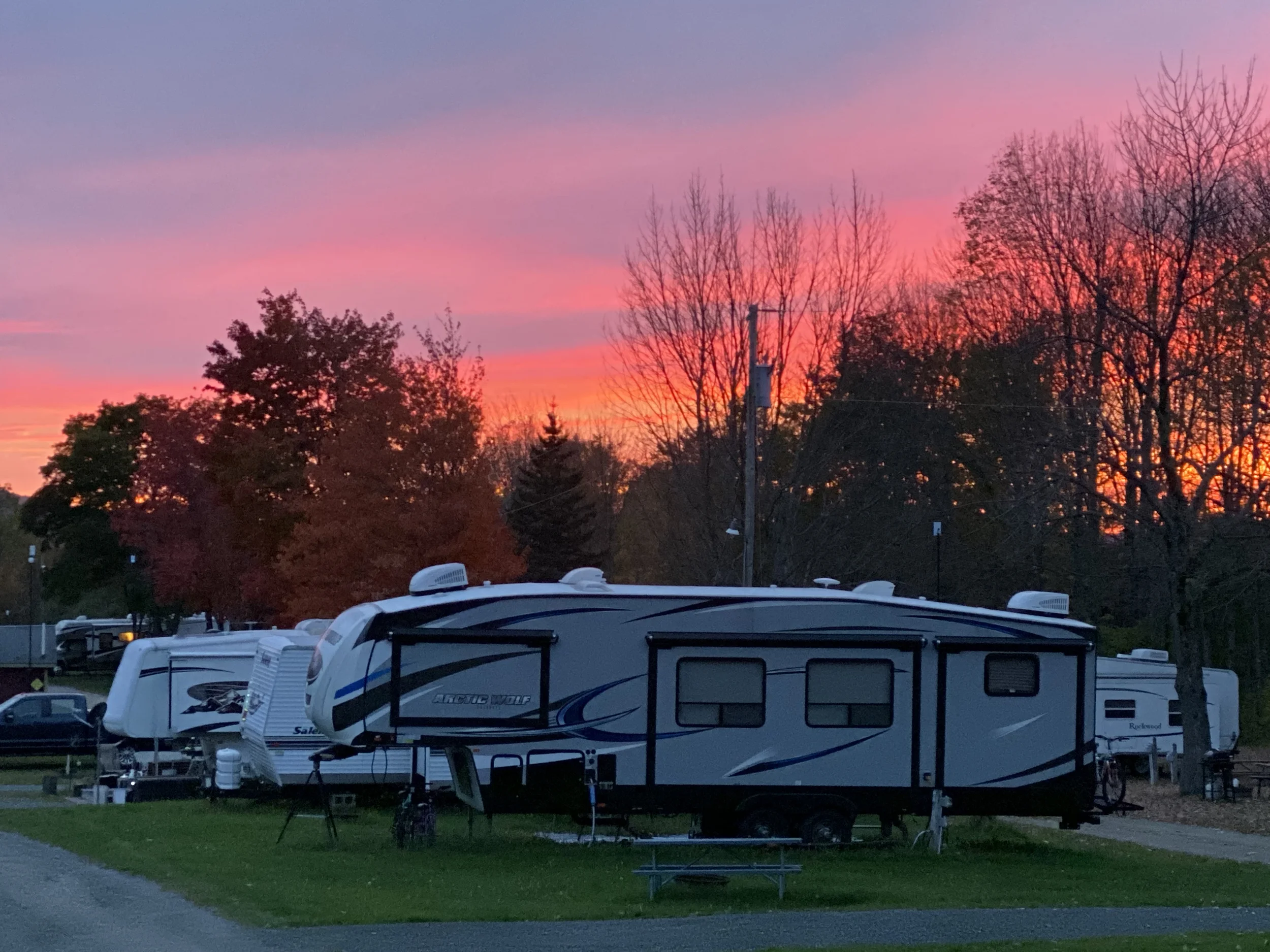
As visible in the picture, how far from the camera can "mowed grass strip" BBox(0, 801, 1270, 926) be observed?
42.3 feet

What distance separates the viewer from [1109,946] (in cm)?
1104

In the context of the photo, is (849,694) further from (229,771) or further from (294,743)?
(229,771)

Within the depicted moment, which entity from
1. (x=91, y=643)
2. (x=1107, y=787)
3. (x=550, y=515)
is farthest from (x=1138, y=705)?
(x=91, y=643)

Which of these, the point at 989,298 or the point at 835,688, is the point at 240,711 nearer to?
the point at 835,688

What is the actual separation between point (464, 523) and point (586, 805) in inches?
755

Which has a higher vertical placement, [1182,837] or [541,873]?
[541,873]

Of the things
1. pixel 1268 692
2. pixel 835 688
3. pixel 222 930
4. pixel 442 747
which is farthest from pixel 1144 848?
pixel 1268 692

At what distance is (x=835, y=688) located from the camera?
56.0 feet

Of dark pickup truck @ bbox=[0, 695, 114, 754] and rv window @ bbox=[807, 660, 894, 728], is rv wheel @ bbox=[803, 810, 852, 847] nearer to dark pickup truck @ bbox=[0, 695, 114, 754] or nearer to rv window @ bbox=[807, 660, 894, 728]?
rv window @ bbox=[807, 660, 894, 728]

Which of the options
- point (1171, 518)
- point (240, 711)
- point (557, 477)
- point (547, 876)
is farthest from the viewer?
point (557, 477)

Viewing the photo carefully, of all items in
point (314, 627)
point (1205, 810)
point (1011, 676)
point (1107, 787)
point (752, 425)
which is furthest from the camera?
point (752, 425)

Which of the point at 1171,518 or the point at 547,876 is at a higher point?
the point at 1171,518

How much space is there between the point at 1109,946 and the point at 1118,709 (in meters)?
22.9

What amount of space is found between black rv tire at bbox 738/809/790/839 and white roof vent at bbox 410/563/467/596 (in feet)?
13.2
